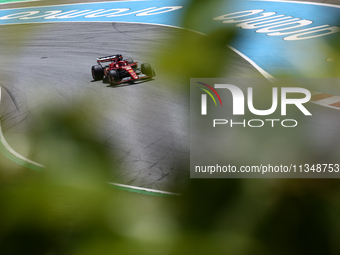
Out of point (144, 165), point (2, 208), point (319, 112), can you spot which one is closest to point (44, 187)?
point (2, 208)

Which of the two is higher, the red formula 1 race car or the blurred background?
the blurred background

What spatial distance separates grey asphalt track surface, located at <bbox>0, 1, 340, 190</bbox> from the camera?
47 cm

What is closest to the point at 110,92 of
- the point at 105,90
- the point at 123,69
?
the point at 105,90

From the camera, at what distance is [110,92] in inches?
34.1

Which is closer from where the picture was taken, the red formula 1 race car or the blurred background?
the blurred background

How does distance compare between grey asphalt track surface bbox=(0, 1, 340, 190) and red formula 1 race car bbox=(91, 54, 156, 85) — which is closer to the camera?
grey asphalt track surface bbox=(0, 1, 340, 190)

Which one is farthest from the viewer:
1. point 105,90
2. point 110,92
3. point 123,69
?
point 123,69

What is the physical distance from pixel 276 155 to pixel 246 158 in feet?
0.11

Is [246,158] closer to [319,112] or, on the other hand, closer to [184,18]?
[184,18]

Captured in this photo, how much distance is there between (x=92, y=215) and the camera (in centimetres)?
41

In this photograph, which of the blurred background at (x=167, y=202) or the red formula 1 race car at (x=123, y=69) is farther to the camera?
the red formula 1 race car at (x=123, y=69)

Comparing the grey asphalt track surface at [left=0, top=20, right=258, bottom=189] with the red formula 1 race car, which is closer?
the grey asphalt track surface at [left=0, top=20, right=258, bottom=189]

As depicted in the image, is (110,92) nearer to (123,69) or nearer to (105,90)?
(105,90)

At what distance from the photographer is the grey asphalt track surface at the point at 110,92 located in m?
0.47
